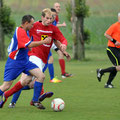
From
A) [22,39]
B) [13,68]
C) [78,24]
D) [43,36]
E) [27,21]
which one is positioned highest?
[27,21]

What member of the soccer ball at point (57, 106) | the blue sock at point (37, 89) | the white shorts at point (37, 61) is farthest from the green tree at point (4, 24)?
the soccer ball at point (57, 106)

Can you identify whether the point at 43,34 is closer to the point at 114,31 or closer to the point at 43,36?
the point at 43,36

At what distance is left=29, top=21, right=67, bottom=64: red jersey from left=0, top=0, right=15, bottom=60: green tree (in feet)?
42.8

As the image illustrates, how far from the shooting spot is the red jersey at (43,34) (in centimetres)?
894

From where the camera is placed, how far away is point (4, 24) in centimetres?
2225

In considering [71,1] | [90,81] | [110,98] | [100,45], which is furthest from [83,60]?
[110,98]

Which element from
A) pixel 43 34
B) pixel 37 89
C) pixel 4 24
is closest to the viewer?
pixel 37 89

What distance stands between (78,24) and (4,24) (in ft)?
11.4

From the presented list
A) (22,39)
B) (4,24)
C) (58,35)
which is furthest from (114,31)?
(4,24)

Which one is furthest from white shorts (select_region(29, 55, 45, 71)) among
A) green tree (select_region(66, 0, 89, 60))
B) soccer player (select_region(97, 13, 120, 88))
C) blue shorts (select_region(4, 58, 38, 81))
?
green tree (select_region(66, 0, 89, 60))

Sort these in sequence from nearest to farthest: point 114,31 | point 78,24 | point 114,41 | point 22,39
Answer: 1. point 22,39
2. point 114,41
3. point 114,31
4. point 78,24

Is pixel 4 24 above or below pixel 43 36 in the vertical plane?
below

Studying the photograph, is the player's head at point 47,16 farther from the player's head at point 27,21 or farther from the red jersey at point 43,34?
the player's head at point 27,21

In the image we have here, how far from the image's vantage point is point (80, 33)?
2209cm
